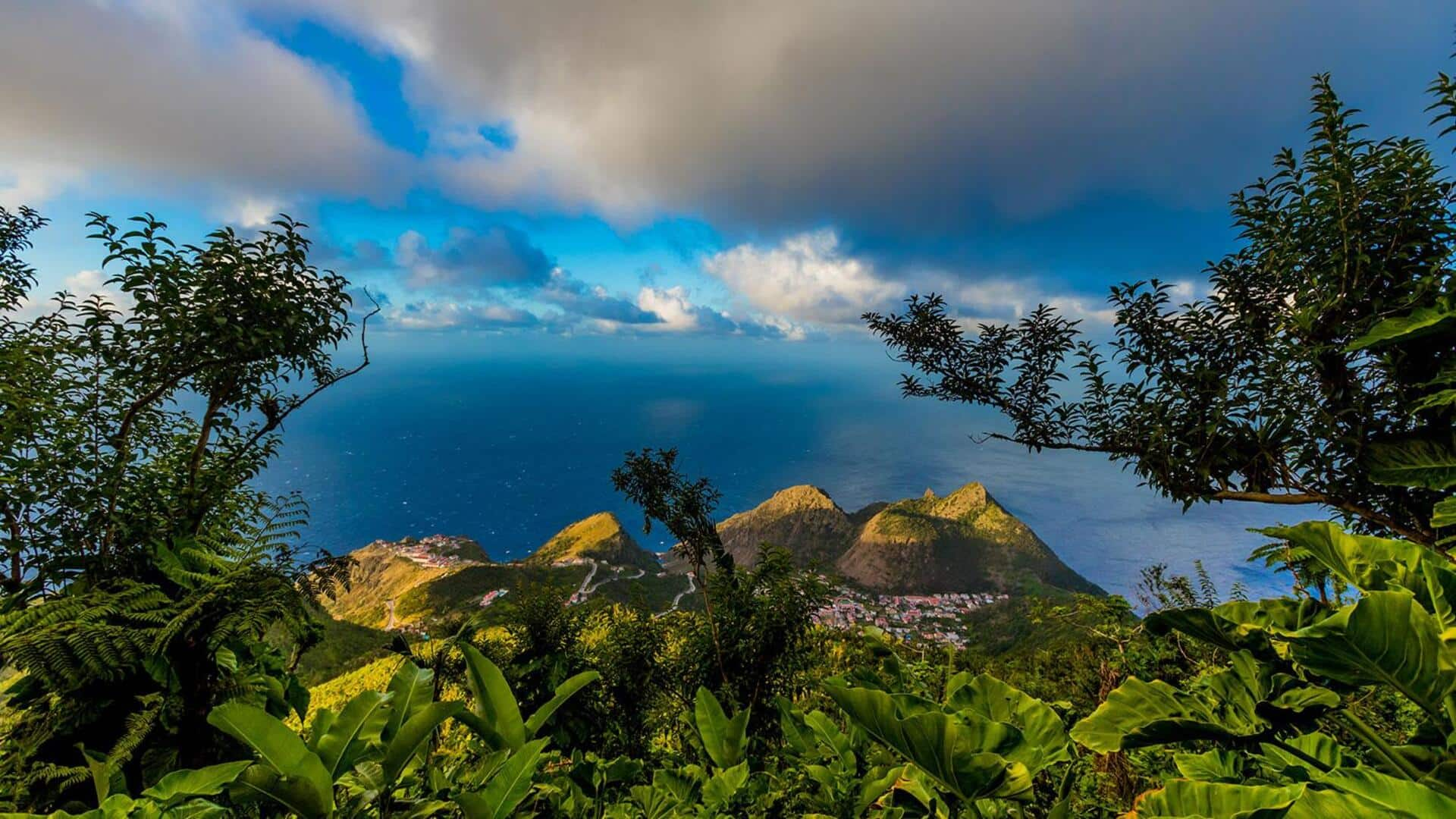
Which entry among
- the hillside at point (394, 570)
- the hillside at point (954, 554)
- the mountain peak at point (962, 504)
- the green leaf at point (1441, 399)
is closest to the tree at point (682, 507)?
the green leaf at point (1441, 399)

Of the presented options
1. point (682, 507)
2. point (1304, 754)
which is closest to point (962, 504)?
point (682, 507)

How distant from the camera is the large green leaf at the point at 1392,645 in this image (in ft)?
2.70

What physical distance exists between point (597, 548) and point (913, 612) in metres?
37.6

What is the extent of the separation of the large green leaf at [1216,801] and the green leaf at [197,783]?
5.26 feet

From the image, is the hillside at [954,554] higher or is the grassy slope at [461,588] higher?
the grassy slope at [461,588]

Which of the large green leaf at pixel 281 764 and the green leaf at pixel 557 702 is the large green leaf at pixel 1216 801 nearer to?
the green leaf at pixel 557 702

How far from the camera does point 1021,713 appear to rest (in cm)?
109

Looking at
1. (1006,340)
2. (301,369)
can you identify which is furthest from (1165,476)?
(301,369)

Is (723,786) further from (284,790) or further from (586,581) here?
(586,581)

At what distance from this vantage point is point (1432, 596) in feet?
3.22

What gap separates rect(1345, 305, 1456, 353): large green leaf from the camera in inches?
95.5

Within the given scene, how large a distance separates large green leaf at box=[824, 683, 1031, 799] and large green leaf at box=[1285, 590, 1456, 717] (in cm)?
51

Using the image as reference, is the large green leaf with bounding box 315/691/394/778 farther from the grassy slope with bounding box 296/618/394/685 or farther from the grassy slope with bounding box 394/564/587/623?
the grassy slope with bounding box 394/564/587/623

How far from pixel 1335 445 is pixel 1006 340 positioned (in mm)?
2250
